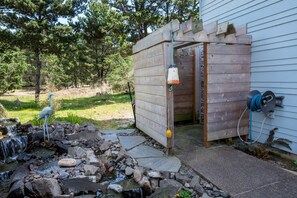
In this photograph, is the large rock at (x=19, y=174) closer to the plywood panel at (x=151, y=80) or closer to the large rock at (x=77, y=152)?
the large rock at (x=77, y=152)

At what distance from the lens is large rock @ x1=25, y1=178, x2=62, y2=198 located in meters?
2.23

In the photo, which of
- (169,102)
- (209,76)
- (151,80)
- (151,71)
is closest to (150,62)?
(151,71)

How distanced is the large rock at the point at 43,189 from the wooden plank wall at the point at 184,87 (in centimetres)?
316

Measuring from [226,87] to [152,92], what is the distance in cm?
123

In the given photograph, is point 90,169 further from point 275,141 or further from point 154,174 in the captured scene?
point 275,141

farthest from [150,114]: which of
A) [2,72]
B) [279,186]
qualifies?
[2,72]

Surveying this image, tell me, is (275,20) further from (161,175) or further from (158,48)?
(161,175)

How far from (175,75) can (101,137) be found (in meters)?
2.20

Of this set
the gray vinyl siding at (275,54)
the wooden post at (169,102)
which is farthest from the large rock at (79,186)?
the gray vinyl siding at (275,54)

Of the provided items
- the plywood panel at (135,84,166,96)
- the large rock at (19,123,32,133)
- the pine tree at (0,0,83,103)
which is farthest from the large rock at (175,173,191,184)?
the pine tree at (0,0,83,103)

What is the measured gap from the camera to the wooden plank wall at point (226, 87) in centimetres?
331

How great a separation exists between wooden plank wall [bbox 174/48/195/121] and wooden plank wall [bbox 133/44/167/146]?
94 centimetres

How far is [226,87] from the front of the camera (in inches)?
135

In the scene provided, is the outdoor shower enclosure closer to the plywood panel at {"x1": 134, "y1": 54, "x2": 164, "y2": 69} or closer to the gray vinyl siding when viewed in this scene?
the plywood panel at {"x1": 134, "y1": 54, "x2": 164, "y2": 69}
